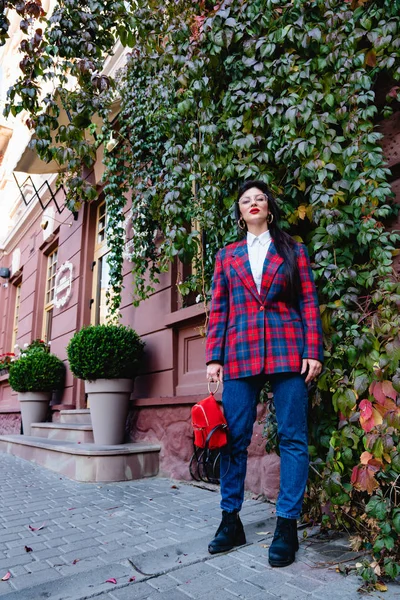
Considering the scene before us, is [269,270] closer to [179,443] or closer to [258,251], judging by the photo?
[258,251]

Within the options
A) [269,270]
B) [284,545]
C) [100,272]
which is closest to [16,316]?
[100,272]

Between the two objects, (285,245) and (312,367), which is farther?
(285,245)

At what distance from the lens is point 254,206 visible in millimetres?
2633

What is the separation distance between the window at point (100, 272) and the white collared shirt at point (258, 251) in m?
5.17

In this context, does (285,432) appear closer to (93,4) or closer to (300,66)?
(300,66)

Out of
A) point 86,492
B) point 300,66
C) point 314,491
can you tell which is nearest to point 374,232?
point 300,66

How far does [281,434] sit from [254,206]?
120 cm

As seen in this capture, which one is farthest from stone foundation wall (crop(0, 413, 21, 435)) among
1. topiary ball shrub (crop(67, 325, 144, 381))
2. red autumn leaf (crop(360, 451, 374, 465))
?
red autumn leaf (crop(360, 451, 374, 465))

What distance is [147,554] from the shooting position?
8.16 feet

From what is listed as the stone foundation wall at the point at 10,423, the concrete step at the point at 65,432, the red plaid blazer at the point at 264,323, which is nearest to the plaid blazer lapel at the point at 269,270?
the red plaid blazer at the point at 264,323

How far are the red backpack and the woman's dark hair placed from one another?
0.70 m

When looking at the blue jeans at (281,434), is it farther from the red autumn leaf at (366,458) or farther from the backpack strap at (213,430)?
the red autumn leaf at (366,458)

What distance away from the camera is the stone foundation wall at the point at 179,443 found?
3.45 m

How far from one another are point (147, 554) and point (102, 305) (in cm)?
545
